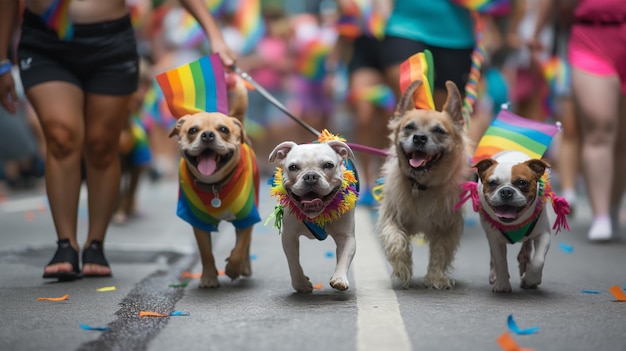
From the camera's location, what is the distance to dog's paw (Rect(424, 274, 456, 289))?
5.38m

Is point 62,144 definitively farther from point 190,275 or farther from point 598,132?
point 598,132

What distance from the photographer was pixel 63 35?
602cm

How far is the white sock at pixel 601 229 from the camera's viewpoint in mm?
7551

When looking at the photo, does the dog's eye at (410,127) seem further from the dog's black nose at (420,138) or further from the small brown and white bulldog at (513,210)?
the small brown and white bulldog at (513,210)

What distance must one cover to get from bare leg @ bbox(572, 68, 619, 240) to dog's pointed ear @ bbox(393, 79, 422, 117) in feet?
7.46

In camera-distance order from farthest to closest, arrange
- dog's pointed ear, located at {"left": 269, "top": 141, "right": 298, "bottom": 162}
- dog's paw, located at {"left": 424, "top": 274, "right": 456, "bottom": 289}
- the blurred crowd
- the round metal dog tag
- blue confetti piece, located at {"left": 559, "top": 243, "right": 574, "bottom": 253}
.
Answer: the blurred crowd < blue confetti piece, located at {"left": 559, "top": 243, "right": 574, "bottom": 253} < the round metal dog tag < dog's paw, located at {"left": 424, "top": 274, "right": 456, "bottom": 289} < dog's pointed ear, located at {"left": 269, "top": 141, "right": 298, "bottom": 162}

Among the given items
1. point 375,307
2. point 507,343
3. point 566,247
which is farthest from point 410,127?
point 566,247

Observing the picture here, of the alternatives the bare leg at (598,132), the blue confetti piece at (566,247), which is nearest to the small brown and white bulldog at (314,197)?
the blue confetti piece at (566,247)

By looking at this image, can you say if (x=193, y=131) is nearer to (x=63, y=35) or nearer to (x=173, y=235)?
(x=63, y=35)

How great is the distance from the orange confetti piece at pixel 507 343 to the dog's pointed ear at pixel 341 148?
1520 millimetres

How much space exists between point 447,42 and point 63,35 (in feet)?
10.0

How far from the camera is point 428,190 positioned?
5598 mm

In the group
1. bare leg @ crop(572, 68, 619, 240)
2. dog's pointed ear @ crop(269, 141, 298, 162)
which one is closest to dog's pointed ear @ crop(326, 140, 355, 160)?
dog's pointed ear @ crop(269, 141, 298, 162)

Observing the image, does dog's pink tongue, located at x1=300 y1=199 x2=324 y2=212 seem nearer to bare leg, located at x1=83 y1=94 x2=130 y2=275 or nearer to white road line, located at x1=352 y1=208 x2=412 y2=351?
white road line, located at x1=352 y1=208 x2=412 y2=351
